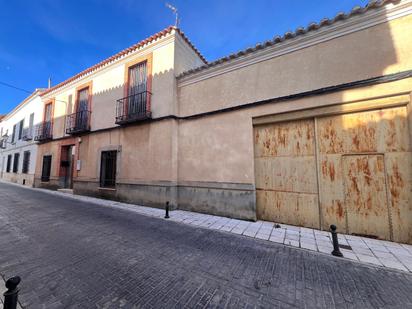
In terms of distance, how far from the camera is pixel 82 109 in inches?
433

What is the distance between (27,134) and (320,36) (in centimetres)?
2166

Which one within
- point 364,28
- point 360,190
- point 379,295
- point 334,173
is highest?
point 364,28

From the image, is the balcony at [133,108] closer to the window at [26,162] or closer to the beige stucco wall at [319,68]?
the beige stucco wall at [319,68]

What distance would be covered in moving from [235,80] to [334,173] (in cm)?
423

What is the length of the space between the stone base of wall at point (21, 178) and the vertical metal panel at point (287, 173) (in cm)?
1731

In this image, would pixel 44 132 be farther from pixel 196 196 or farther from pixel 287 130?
pixel 287 130

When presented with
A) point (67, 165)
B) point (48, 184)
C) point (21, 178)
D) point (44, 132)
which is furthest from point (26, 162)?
point (67, 165)

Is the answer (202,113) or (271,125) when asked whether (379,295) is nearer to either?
(271,125)

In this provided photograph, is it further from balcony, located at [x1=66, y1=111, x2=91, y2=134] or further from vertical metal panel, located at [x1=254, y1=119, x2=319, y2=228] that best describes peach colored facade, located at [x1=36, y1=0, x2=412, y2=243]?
balcony, located at [x1=66, y1=111, x2=91, y2=134]

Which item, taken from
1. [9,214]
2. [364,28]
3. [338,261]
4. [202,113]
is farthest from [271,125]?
[9,214]

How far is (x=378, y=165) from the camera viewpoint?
4188mm

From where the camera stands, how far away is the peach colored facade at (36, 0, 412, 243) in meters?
4.11

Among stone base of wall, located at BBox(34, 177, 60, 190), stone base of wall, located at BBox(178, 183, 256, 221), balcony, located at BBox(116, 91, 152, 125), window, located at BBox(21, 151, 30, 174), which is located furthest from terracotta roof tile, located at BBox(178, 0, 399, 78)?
window, located at BBox(21, 151, 30, 174)

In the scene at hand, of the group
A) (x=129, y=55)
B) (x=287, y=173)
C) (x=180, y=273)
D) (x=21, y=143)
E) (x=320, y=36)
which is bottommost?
(x=180, y=273)
